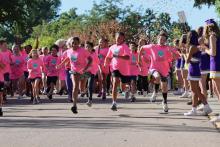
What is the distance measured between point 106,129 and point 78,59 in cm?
413

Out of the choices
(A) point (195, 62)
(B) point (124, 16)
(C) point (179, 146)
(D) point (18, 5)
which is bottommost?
(C) point (179, 146)

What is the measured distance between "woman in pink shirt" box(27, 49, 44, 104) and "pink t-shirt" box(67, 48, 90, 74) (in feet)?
14.8

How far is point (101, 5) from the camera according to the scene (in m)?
83.1

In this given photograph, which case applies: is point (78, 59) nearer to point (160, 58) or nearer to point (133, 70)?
point (160, 58)

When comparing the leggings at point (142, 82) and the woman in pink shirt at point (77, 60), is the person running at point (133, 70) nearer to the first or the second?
the leggings at point (142, 82)

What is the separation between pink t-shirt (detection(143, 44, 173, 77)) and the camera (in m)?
15.6

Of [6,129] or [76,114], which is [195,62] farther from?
[6,129]

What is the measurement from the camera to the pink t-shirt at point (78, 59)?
15.4 m

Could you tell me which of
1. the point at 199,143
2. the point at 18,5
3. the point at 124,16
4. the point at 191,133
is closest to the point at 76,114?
the point at 191,133

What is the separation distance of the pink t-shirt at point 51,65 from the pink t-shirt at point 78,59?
7.50m

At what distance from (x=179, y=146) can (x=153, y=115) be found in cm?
477

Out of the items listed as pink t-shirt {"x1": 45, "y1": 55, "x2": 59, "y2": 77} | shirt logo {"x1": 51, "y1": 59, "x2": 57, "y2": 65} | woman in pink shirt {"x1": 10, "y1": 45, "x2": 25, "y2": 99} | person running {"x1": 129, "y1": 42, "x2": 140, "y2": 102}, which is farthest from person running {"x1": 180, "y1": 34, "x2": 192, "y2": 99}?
woman in pink shirt {"x1": 10, "y1": 45, "x2": 25, "y2": 99}

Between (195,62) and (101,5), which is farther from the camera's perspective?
(101,5)

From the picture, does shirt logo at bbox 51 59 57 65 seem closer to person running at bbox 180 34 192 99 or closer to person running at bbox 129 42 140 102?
person running at bbox 129 42 140 102
